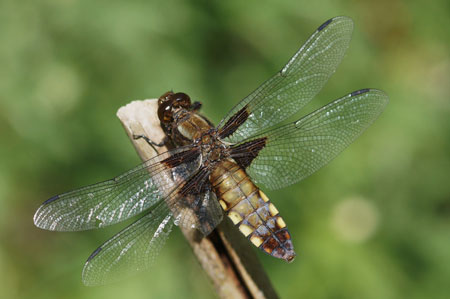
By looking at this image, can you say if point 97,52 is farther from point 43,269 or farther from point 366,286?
point 366,286

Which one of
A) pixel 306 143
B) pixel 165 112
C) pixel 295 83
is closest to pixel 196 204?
pixel 165 112

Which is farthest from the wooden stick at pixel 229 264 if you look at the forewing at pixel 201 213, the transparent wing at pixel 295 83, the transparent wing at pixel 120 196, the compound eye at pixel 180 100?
the compound eye at pixel 180 100

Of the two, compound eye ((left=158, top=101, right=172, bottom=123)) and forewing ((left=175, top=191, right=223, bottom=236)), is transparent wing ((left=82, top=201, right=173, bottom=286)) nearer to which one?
forewing ((left=175, top=191, right=223, bottom=236))

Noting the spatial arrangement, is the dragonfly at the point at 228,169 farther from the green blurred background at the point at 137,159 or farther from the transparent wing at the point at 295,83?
the green blurred background at the point at 137,159

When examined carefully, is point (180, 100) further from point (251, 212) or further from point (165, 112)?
point (251, 212)

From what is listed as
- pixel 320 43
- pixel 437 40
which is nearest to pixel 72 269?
pixel 320 43

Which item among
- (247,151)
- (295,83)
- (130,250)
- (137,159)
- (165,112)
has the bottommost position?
(130,250)
